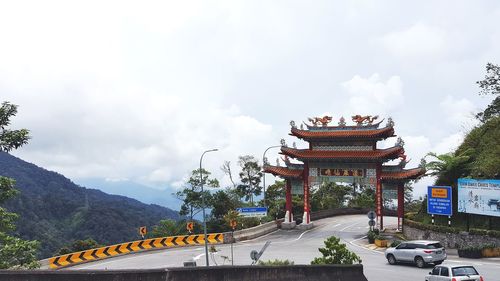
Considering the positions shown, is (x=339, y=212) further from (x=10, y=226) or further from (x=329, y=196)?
(x=10, y=226)

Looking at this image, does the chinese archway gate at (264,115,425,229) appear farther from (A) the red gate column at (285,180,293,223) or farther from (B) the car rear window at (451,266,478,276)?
(B) the car rear window at (451,266,478,276)

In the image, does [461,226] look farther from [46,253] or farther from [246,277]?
[46,253]

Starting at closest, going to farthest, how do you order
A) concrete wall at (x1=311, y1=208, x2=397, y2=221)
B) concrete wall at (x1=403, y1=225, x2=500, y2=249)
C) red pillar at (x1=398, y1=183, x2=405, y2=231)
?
concrete wall at (x1=403, y1=225, x2=500, y2=249)
red pillar at (x1=398, y1=183, x2=405, y2=231)
concrete wall at (x1=311, y1=208, x2=397, y2=221)

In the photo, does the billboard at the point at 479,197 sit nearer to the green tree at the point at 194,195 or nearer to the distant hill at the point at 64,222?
the green tree at the point at 194,195

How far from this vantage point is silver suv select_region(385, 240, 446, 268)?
2719cm

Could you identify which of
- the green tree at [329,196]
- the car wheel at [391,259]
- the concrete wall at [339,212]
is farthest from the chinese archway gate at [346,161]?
the green tree at [329,196]

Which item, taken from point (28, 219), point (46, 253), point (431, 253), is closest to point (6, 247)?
point (431, 253)

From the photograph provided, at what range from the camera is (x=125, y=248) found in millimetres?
39875

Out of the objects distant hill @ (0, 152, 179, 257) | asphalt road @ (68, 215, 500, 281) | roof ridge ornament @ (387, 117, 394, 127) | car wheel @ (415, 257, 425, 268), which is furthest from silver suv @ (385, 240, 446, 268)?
distant hill @ (0, 152, 179, 257)

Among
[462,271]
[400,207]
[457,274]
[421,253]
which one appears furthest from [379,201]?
[457,274]

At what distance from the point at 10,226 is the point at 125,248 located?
24318mm

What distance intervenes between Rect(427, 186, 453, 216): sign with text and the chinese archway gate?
22.4 ft

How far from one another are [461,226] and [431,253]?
11.6m

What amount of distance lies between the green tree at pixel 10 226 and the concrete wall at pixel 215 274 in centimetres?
531
